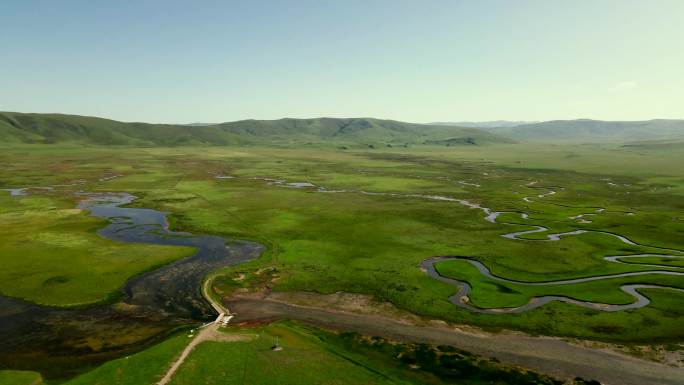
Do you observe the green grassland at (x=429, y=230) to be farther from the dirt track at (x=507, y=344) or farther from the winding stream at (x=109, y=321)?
the winding stream at (x=109, y=321)

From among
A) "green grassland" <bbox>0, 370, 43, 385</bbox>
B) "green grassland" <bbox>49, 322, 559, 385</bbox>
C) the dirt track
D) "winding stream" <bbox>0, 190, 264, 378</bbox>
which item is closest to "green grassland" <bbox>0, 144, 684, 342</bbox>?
the dirt track

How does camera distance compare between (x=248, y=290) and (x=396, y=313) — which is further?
(x=248, y=290)

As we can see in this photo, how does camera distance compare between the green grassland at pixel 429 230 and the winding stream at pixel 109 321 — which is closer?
the winding stream at pixel 109 321

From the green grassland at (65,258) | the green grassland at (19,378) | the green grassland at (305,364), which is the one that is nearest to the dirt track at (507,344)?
the green grassland at (305,364)

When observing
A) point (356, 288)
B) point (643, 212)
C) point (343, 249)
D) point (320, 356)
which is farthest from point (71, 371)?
point (643, 212)

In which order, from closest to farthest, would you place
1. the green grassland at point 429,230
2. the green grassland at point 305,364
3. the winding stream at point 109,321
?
the green grassland at point 305,364
the winding stream at point 109,321
the green grassland at point 429,230

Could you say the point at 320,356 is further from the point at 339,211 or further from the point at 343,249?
the point at 339,211

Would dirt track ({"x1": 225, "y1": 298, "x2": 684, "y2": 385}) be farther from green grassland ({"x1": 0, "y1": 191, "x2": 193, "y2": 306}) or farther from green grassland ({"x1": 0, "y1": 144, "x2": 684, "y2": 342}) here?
green grassland ({"x1": 0, "y1": 191, "x2": 193, "y2": 306})
